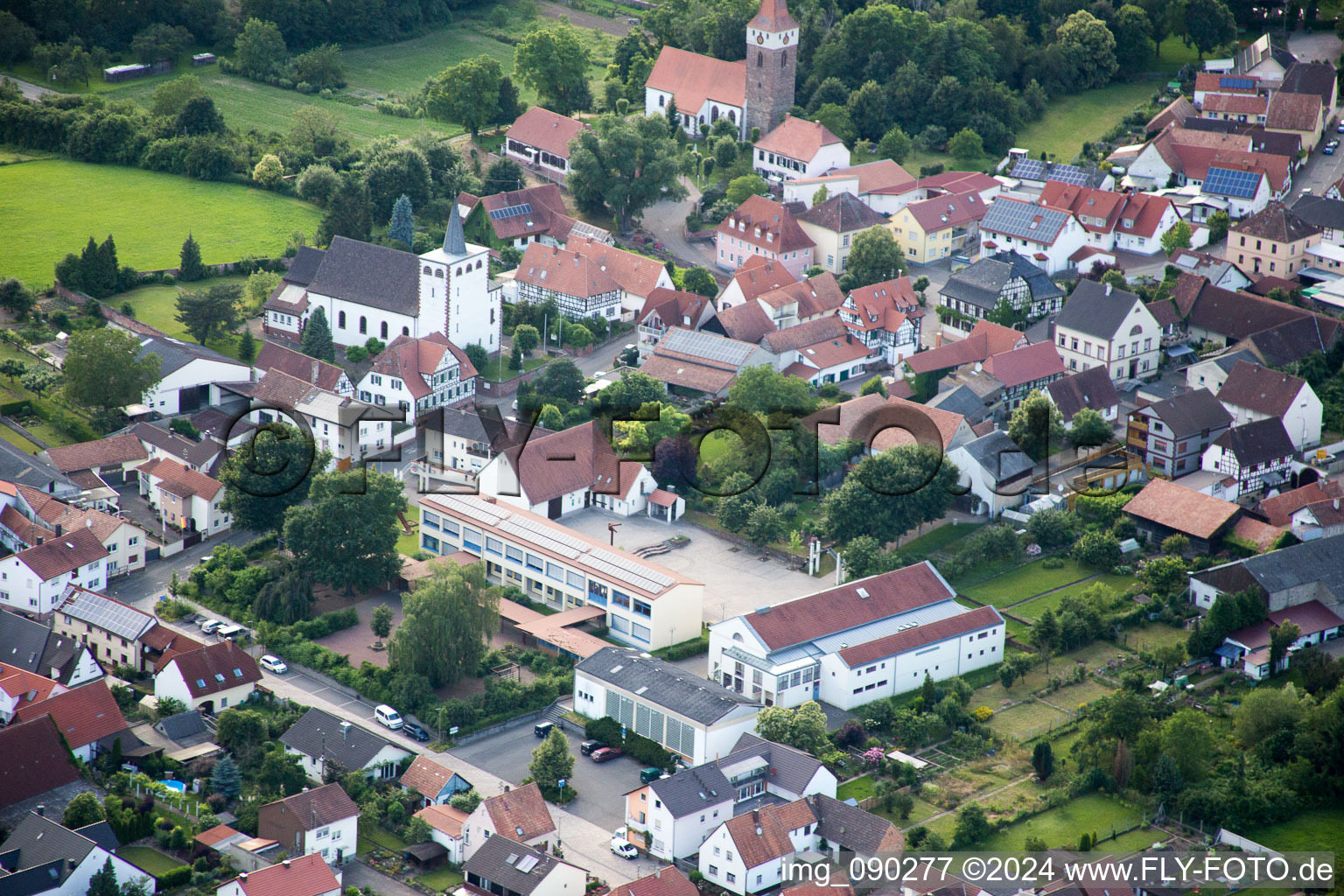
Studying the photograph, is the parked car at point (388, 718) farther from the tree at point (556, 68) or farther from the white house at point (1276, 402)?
the tree at point (556, 68)

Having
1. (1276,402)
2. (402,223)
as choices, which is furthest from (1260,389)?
(402,223)

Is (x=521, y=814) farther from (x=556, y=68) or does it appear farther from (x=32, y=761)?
(x=556, y=68)

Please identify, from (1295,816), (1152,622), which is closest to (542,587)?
(1152,622)

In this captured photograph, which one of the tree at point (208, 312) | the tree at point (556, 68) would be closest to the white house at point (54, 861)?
the tree at point (208, 312)

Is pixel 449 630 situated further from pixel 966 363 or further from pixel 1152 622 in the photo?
pixel 966 363

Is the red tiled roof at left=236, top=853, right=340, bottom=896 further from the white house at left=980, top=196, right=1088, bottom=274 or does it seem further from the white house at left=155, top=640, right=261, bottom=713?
the white house at left=980, top=196, right=1088, bottom=274

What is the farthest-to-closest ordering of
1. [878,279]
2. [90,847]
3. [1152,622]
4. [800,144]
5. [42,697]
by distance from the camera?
[800,144], [878,279], [1152,622], [42,697], [90,847]

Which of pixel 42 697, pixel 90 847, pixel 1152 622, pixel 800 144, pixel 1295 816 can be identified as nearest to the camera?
pixel 90 847
